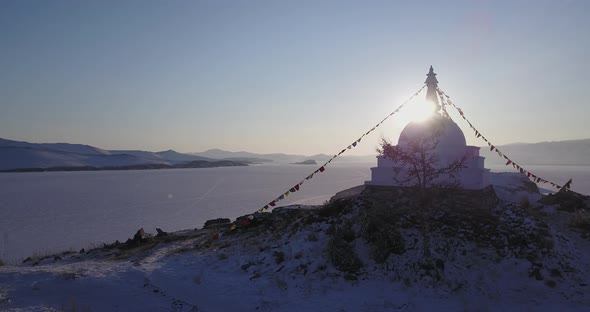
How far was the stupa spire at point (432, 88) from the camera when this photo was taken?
23.4 m

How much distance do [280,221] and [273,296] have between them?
7108 mm

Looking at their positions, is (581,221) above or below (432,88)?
below

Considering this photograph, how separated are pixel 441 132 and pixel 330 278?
12123 mm

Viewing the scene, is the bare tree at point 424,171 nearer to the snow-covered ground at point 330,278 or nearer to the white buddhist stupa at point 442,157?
A: the white buddhist stupa at point 442,157

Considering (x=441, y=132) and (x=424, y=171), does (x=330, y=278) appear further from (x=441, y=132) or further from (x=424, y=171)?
(x=441, y=132)

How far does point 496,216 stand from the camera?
14734mm

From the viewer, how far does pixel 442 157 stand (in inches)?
822

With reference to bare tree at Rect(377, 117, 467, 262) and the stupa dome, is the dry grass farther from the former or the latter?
the stupa dome

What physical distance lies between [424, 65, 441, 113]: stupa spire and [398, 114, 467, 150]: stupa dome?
1291 millimetres

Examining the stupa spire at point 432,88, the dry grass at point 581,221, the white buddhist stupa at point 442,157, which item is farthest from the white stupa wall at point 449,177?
the dry grass at point 581,221

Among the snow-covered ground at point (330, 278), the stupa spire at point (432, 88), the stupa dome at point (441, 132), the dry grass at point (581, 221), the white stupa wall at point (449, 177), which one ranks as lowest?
the snow-covered ground at point (330, 278)

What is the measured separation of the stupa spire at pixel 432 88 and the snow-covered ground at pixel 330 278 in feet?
30.7

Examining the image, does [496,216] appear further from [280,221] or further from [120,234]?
[120,234]

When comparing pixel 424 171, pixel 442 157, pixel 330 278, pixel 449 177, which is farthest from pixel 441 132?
pixel 330 278
